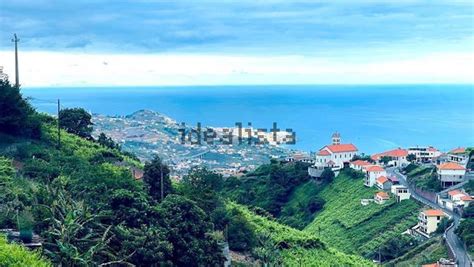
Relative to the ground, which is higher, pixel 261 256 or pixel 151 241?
pixel 151 241

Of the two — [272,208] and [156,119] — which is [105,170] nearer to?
[272,208]

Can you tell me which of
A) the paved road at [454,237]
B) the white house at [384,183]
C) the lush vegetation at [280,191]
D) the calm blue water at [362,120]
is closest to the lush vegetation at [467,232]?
the paved road at [454,237]

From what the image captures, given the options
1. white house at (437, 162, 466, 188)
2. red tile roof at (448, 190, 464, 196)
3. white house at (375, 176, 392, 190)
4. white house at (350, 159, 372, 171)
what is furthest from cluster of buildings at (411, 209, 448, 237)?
white house at (350, 159, 372, 171)

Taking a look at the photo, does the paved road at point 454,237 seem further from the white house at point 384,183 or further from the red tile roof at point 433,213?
the white house at point 384,183

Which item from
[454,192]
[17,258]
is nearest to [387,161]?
[454,192]

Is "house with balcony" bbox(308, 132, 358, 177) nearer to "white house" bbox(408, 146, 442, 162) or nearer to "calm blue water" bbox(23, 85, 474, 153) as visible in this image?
"white house" bbox(408, 146, 442, 162)

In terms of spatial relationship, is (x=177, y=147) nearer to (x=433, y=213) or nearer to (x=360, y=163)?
(x=360, y=163)

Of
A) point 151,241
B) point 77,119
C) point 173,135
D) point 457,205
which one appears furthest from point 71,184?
point 173,135
